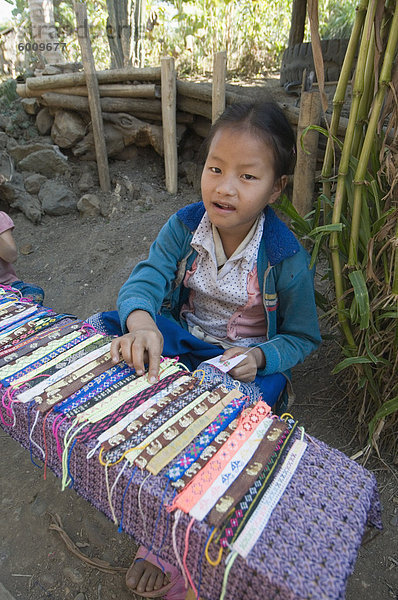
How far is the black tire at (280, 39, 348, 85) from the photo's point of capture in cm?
497

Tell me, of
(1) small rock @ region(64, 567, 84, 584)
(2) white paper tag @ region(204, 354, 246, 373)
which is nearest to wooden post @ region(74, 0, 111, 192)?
(2) white paper tag @ region(204, 354, 246, 373)

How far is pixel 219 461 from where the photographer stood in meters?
0.87

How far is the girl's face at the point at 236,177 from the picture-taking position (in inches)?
52.4

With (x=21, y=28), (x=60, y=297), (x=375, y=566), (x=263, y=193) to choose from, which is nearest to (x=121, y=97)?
(x=60, y=297)

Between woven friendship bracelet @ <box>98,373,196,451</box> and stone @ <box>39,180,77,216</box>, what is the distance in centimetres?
425

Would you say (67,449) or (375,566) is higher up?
(67,449)

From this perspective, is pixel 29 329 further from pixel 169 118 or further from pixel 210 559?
pixel 169 118

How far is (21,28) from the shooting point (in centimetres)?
1045

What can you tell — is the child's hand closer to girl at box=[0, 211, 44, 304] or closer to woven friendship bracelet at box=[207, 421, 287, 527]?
woven friendship bracelet at box=[207, 421, 287, 527]

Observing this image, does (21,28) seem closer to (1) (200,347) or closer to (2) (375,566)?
(1) (200,347)

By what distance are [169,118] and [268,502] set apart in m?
4.59

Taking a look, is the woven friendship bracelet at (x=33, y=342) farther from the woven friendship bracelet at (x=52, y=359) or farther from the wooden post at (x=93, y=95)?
the wooden post at (x=93, y=95)

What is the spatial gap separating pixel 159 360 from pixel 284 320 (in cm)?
58

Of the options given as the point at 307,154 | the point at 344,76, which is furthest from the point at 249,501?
the point at 307,154
